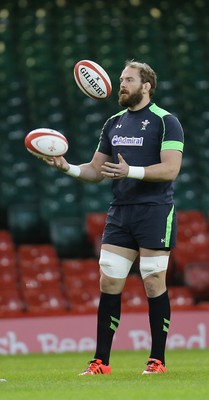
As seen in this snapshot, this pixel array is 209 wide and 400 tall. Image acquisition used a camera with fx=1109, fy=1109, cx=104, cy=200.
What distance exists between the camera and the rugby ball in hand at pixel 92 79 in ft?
24.2

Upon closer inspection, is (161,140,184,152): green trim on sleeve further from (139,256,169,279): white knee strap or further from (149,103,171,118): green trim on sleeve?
(139,256,169,279): white knee strap

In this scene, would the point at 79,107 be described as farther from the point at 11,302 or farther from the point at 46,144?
the point at 46,144

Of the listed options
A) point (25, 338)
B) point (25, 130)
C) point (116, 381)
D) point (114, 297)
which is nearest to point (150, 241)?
point (114, 297)

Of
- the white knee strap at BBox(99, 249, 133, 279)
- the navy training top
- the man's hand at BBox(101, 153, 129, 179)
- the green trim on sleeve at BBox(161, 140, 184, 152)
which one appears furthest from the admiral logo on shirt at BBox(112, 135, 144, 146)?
the white knee strap at BBox(99, 249, 133, 279)

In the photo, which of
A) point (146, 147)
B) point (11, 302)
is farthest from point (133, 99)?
point (11, 302)

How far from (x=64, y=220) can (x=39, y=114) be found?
2.84 meters

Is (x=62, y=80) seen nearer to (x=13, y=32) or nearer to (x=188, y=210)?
(x=13, y=32)

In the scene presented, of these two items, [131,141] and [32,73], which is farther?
[32,73]

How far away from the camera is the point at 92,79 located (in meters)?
7.37

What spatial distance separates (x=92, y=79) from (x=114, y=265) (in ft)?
4.21

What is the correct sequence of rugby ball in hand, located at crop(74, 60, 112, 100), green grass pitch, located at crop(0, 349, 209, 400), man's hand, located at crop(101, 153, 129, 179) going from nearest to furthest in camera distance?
green grass pitch, located at crop(0, 349, 209, 400)
man's hand, located at crop(101, 153, 129, 179)
rugby ball in hand, located at crop(74, 60, 112, 100)

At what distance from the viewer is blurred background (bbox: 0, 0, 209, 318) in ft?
48.8

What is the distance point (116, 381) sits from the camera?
646cm

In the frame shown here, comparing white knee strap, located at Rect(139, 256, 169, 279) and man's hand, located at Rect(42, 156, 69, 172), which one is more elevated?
man's hand, located at Rect(42, 156, 69, 172)
